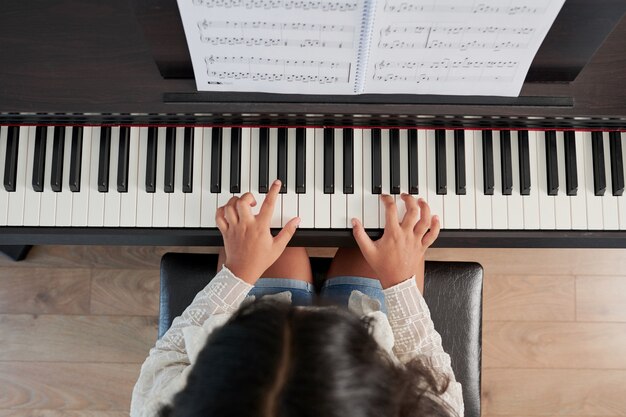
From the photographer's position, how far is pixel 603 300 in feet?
6.57

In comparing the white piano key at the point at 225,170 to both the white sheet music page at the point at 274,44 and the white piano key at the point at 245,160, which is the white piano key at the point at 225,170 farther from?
the white sheet music page at the point at 274,44

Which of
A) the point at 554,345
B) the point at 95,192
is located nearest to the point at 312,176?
the point at 95,192

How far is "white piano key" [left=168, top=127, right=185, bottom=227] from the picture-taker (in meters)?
1.36

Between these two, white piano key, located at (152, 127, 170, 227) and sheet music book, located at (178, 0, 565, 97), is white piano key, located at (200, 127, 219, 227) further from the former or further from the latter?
sheet music book, located at (178, 0, 565, 97)

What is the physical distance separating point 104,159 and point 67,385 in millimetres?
1038

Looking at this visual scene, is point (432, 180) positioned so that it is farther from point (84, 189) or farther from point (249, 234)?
point (84, 189)

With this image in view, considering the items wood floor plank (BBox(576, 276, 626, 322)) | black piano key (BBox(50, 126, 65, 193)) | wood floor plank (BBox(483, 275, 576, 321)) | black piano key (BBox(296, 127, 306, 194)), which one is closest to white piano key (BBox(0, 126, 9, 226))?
black piano key (BBox(50, 126, 65, 193))

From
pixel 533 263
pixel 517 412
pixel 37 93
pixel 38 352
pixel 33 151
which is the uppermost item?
pixel 37 93

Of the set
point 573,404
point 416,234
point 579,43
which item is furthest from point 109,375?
point 579,43

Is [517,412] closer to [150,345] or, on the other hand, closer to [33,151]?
[150,345]

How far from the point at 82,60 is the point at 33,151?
Answer: 0.29 m

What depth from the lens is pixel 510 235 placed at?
1.38 m

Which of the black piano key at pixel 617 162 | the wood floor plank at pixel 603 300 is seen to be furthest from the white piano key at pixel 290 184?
the wood floor plank at pixel 603 300

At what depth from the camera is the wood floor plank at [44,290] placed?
200 centimetres
